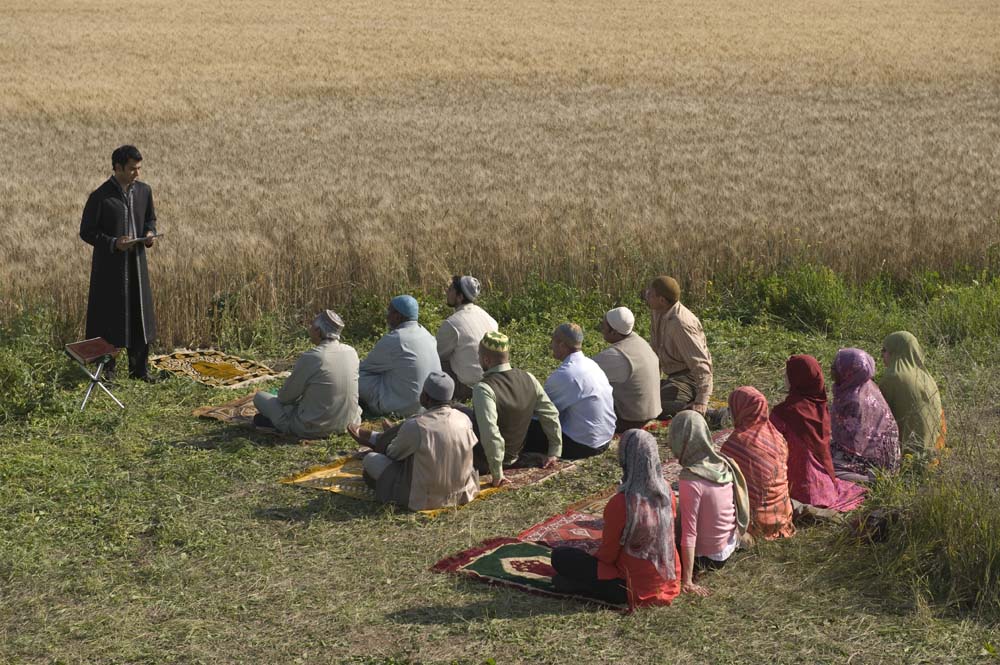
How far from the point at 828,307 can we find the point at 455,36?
106 ft

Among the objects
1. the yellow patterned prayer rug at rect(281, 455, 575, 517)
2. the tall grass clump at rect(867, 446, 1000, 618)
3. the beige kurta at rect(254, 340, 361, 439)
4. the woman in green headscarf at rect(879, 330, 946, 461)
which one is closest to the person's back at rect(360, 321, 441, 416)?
the beige kurta at rect(254, 340, 361, 439)

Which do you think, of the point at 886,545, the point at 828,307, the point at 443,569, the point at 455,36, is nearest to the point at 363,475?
the point at 443,569

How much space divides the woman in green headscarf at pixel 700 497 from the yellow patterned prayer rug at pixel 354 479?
197cm

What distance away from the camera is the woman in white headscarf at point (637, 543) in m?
6.78

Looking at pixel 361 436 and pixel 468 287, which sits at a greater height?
pixel 468 287

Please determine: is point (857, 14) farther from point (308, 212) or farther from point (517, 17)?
point (308, 212)

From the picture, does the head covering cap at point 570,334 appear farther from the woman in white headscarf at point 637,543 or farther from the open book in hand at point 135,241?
the open book in hand at point 135,241

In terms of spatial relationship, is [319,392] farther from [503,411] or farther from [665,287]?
[665,287]

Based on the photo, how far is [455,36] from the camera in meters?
44.2

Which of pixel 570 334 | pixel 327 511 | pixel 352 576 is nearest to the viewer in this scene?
pixel 352 576

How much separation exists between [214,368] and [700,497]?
6.45m

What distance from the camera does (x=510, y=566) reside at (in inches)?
295

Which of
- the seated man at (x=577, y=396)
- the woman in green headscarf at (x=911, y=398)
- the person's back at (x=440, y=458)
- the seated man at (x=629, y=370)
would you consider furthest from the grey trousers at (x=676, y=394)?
the person's back at (x=440, y=458)

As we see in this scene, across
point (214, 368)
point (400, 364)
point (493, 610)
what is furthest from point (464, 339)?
point (493, 610)
